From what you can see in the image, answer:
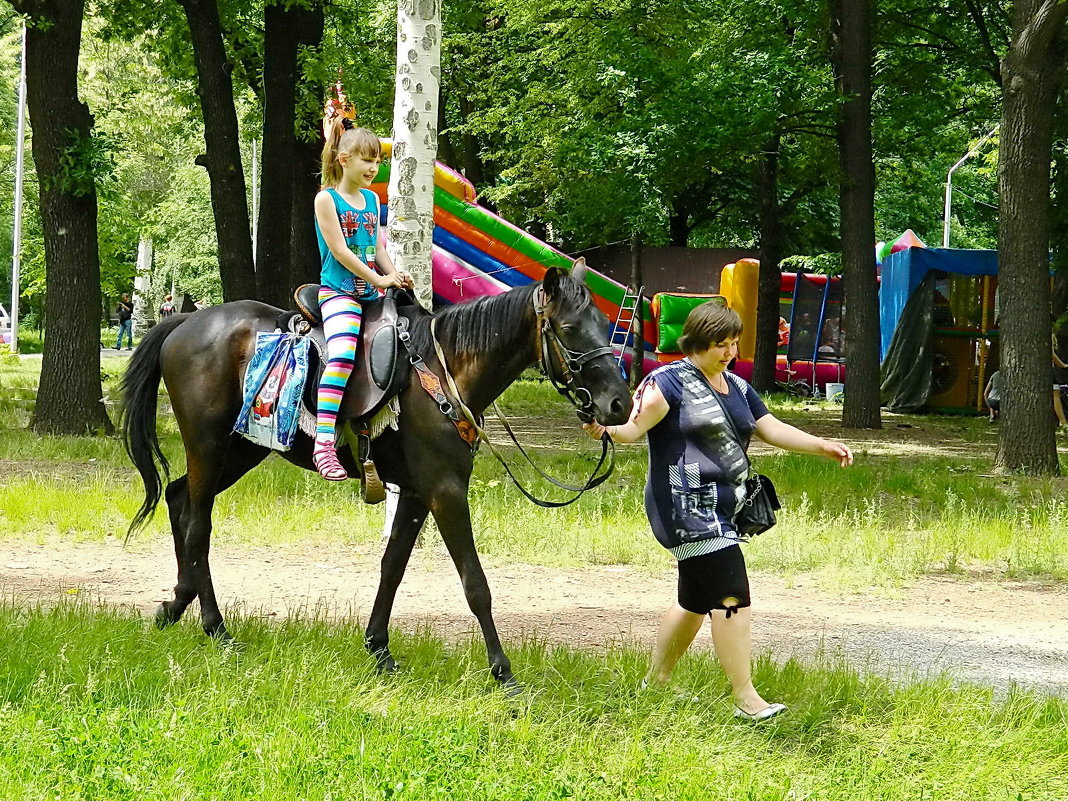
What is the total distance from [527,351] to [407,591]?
3.22 meters

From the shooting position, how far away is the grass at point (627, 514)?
9953 millimetres

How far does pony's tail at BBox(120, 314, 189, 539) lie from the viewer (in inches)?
286

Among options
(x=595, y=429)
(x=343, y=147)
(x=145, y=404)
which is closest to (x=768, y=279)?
(x=145, y=404)

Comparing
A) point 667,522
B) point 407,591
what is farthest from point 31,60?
point 667,522

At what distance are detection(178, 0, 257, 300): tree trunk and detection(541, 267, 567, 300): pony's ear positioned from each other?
13348 mm

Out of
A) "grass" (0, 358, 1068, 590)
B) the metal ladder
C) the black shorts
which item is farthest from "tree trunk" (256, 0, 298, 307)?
the black shorts

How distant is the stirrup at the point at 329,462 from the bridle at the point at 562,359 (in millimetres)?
1106

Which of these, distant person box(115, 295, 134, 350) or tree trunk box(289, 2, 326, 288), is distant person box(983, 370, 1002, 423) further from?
distant person box(115, 295, 134, 350)

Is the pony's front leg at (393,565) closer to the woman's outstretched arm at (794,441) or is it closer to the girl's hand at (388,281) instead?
the girl's hand at (388,281)

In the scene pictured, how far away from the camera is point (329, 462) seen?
20.4ft

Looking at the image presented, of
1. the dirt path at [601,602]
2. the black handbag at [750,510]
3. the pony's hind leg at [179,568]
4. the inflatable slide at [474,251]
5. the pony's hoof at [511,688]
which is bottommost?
the dirt path at [601,602]

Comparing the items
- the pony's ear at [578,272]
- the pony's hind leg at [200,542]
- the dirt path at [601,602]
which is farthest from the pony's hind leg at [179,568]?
the pony's ear at [578,272]

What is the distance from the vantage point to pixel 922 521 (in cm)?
1137

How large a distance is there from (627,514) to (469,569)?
18.3ft
